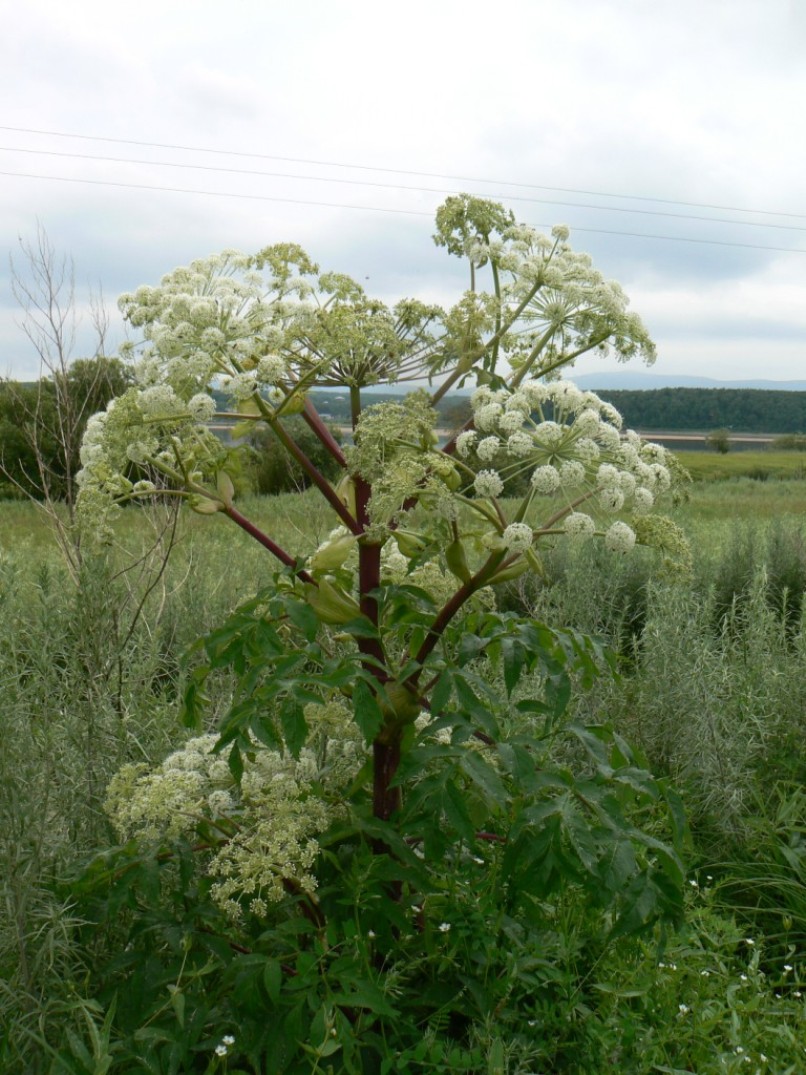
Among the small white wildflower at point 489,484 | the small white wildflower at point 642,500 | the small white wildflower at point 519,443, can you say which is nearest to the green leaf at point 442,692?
the small white wildflower at point 489,484

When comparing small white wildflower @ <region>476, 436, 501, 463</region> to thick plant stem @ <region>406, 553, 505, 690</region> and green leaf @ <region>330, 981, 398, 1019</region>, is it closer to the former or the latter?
thick plant stem @ <region>406, 553, 505, 690</region>

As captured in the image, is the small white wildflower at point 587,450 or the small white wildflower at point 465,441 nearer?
the small white wildflower at point 587,450

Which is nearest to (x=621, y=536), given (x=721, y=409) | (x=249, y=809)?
(x=249, y=809)

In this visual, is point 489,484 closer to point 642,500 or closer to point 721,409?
point 642,500

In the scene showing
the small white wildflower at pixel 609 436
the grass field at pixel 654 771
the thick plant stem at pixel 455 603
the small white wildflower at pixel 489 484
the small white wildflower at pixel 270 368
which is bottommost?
the grass field at pixel 654 771

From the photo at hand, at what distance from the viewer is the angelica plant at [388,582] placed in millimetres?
2150

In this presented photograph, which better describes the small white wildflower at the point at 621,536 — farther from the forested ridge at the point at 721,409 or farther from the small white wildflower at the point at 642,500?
the forested ridge at the point at 721,409

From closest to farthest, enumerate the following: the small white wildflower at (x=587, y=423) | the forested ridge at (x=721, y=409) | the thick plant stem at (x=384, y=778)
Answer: the small white wildflower at (x=587, y=423)
the thick plant stem at (x=384, y=778)
the forested ridge at (x=721, y=409)

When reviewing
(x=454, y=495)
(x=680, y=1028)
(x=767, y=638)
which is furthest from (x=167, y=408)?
(x=767, y=638)

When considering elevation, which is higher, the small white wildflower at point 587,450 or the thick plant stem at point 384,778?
the small white wildflower at point 587,450

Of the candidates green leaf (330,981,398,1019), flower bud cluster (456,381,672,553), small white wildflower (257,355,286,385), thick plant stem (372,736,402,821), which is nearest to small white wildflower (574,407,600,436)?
flower bud cluster (456,381,672,553)

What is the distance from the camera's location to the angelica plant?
2.15m

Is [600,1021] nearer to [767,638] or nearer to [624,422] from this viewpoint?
[624,422]

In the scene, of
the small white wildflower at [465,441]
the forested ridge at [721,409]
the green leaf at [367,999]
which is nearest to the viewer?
the green leaf at [367,999]
